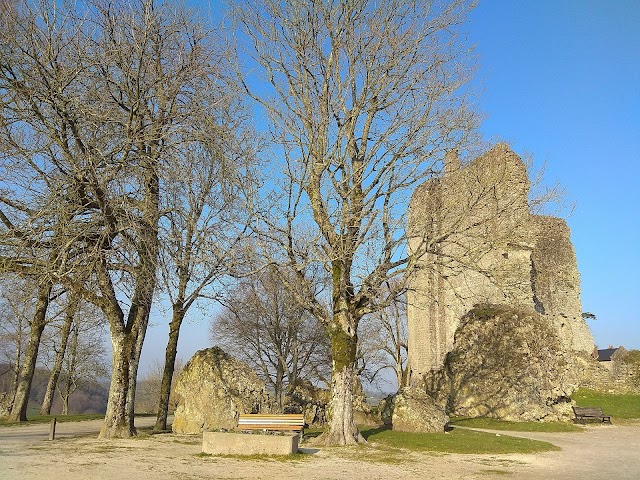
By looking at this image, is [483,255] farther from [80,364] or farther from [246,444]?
[80,364]

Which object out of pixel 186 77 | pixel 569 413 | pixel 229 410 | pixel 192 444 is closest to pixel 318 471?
pixel 192 444

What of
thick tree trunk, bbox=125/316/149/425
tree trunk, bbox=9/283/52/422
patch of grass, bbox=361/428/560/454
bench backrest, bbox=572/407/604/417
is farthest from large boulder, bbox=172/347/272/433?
bench backrest, bbox=572/407/604/417

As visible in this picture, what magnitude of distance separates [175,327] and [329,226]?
21.8 ft

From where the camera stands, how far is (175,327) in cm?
1603

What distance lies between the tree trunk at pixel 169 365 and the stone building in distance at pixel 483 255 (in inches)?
282

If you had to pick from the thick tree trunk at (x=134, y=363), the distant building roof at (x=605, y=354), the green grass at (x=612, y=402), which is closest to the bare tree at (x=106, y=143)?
the thick tree trunk at (x=134, y=363)

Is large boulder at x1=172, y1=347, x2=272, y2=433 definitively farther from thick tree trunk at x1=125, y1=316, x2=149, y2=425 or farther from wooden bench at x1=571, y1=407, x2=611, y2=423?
wooden bench at x1=571, y1=407, x2=611, y2=423

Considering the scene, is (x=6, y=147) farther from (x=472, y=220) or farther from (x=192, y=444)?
(x=472, y=220)

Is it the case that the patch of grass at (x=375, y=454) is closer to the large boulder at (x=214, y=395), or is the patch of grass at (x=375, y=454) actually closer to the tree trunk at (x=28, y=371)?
the large boulder at (x=214, y=395)

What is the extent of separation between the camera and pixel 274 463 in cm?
903

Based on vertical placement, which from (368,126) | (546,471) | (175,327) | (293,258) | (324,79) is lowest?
(546,471)

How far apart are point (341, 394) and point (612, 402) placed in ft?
65.8

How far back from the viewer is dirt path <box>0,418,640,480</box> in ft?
25.6

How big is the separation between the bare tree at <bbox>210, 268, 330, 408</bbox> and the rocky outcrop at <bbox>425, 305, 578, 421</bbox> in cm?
801
